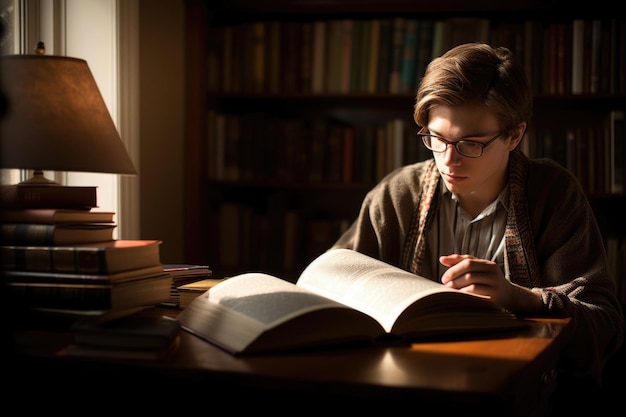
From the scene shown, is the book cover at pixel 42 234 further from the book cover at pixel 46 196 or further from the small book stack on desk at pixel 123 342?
the small book stack on desk at pixel 123 342

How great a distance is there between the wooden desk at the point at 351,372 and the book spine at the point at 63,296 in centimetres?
5

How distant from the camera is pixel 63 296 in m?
0.98

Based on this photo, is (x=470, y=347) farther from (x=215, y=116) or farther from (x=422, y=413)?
(x=215, y=116)

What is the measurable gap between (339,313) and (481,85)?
0.80 m

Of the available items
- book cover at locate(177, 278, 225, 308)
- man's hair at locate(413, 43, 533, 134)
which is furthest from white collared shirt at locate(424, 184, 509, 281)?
book cover at locate(177, 278, 225, 308)

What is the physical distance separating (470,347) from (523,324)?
0.16 metres

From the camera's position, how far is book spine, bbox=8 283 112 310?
0.97 meters

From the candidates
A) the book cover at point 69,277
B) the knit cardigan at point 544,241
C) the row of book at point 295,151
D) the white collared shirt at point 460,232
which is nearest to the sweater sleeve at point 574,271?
the knit cardigan at point 544,241

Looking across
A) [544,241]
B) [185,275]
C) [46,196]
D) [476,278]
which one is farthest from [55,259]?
[544,241]

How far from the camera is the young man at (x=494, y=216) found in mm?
1278

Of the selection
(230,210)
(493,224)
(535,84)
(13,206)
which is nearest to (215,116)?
(230,210)

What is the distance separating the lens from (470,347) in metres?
0.97

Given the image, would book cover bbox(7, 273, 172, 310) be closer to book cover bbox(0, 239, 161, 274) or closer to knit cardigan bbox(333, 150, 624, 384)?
book cover bbox(0, 239, 161, 274)

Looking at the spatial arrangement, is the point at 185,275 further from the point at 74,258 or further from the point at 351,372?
the point at 351,372
